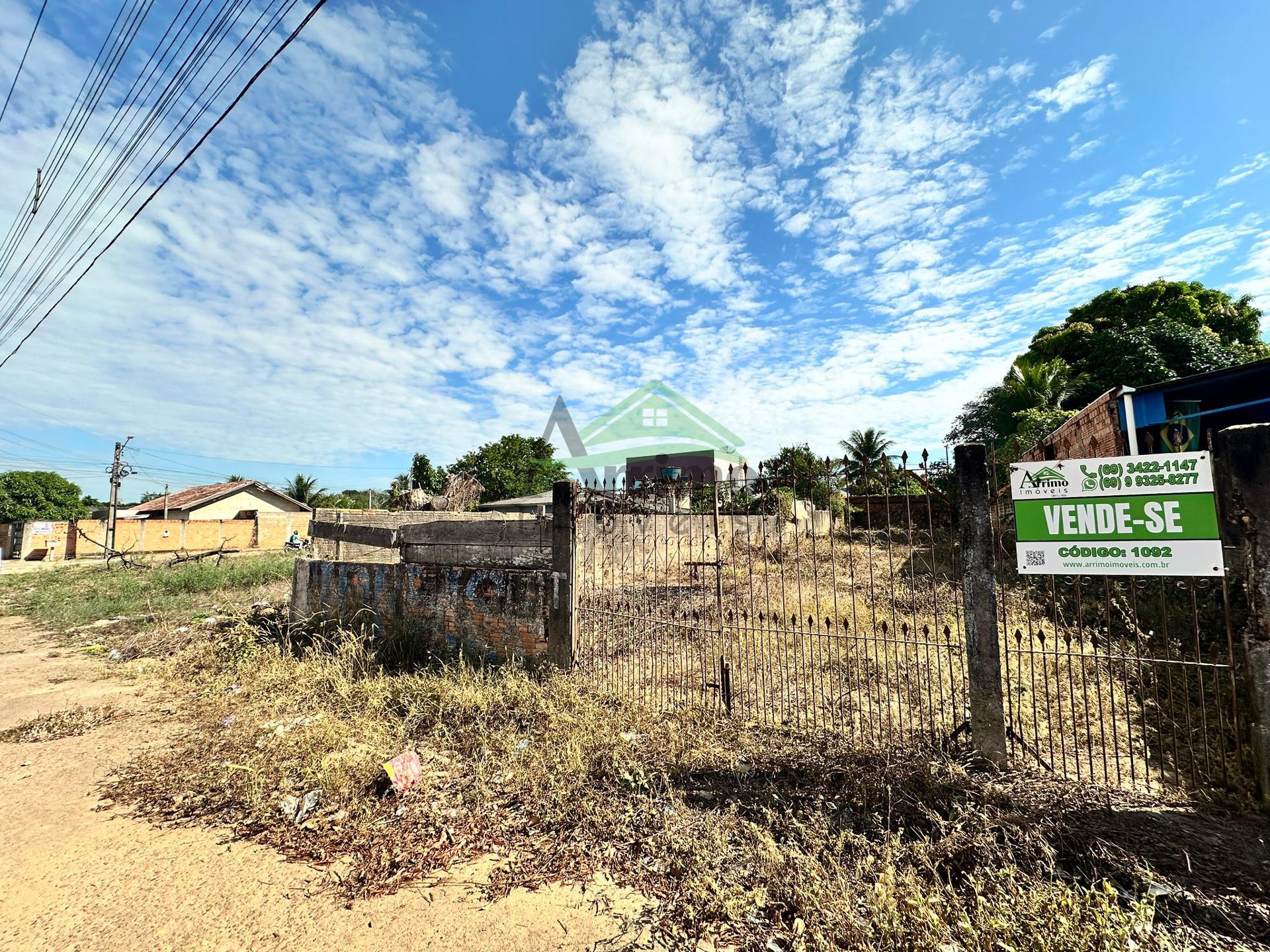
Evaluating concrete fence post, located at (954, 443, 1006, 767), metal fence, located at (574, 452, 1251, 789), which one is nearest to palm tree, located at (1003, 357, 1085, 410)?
metal fence, located at (574, 452, 1251, 789)

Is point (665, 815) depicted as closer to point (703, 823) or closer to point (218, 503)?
point (703, 823)

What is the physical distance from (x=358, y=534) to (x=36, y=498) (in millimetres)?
42665

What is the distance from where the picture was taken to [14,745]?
4.44m

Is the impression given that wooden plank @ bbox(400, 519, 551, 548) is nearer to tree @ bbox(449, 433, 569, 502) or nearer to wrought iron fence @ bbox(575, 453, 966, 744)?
wrought iron fence @ bbox(575, 453, 966, 744)

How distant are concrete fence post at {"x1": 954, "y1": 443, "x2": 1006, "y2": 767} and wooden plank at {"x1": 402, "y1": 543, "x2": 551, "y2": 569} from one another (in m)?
3.79

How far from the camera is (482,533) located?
6.28 metres

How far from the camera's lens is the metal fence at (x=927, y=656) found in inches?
135

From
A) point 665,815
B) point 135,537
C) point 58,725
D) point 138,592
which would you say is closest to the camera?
point 665,815

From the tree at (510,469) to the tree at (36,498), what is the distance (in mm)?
24500

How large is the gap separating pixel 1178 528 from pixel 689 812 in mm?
3348

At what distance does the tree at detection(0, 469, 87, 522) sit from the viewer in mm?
32688

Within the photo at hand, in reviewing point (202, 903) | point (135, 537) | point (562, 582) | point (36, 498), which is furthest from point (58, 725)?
point (36, 498)

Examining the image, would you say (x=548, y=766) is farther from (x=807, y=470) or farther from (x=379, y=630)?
(x=379, y=630)

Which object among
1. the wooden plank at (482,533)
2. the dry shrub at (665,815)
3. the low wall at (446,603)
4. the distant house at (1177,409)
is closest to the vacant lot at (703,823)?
the dry shrub at (665,815)
